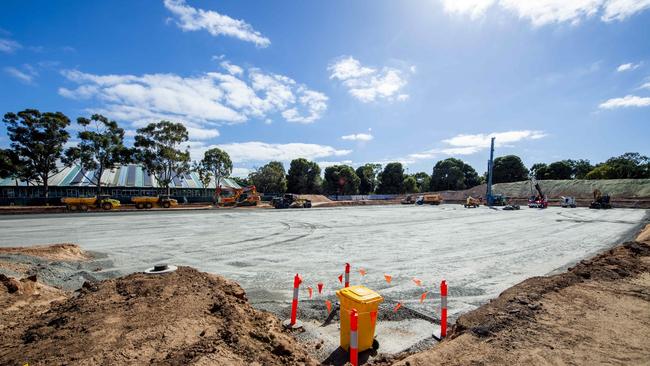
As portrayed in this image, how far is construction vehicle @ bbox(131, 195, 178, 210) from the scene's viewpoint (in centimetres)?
4073

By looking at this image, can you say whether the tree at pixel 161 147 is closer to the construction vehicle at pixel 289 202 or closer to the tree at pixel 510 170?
the construction vehicle at pixel 289 202

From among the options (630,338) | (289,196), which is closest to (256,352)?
(630,338)

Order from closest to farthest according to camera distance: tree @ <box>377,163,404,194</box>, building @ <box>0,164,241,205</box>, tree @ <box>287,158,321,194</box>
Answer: building @ <box>0,164,241,205</box> → tree @ <box>287,158,321,194</box> → tree @ <box>377,163,404,194</box>

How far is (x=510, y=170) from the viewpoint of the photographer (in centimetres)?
8781

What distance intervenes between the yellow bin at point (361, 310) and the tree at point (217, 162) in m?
55.6

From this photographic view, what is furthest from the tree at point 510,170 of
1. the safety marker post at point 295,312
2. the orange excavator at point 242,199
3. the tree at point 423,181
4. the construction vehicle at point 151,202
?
the safety marker post at point 295,312

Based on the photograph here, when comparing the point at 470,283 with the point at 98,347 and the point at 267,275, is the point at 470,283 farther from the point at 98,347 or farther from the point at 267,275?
the point at 98,347

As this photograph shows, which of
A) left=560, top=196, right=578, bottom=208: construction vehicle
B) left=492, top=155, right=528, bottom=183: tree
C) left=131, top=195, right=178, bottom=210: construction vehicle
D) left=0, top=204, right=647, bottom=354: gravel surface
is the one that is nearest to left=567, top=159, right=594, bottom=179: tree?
left=492, top=155, right=528, bottom=183: tree

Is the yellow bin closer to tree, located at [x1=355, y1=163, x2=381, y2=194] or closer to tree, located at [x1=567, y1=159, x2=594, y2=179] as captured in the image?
tree, located at [x1=355, y1=163, x2=381, y2=194]

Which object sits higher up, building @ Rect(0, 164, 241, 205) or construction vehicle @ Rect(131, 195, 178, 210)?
building @ Rect(0, 164, 241, 205)

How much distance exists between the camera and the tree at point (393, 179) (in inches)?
3434

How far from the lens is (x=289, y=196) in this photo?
156 ft

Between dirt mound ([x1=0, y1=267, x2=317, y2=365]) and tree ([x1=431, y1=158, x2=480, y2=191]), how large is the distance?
92.5 m

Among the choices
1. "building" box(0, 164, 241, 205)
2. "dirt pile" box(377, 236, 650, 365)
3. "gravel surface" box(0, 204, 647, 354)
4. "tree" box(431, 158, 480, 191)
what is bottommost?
"gravel surface" box(0, 204, 647, 354)
